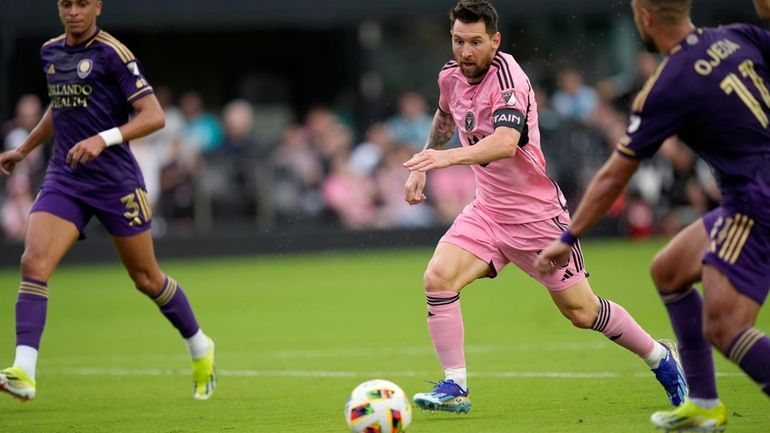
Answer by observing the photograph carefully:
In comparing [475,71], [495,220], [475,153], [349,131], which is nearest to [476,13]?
[475,71]

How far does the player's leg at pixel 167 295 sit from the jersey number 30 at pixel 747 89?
Result: 4.37 meters

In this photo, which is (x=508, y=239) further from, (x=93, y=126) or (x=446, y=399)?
(x=93, y=126)

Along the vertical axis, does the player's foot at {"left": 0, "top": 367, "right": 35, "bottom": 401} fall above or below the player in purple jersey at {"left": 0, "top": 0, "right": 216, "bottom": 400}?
below

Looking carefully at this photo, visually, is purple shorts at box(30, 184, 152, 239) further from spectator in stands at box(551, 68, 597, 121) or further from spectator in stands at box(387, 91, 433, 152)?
spectator in stands at box(551, 68, 597, 121)

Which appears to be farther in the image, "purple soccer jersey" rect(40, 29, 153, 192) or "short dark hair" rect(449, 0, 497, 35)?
"purple soccer jersey" rect(40, 29, 153, 192)

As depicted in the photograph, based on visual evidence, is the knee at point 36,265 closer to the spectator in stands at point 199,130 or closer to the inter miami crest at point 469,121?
the inter miami crest at point 469,121

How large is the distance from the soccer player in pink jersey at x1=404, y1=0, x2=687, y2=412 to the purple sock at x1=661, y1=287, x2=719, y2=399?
4.50 ft

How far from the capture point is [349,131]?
80.9 ft

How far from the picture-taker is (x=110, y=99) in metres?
9.00

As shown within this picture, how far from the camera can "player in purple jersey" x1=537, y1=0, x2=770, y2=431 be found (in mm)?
6133

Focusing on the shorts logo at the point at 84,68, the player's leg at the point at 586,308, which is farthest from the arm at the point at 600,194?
the shorts logo at the point at 84,68

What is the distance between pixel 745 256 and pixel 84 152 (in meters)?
4.48

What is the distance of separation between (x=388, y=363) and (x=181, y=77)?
1806cm

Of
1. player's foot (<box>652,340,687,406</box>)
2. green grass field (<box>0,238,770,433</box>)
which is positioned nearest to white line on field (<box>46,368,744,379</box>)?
green grass field (<box>0,238,770,433</box>)
